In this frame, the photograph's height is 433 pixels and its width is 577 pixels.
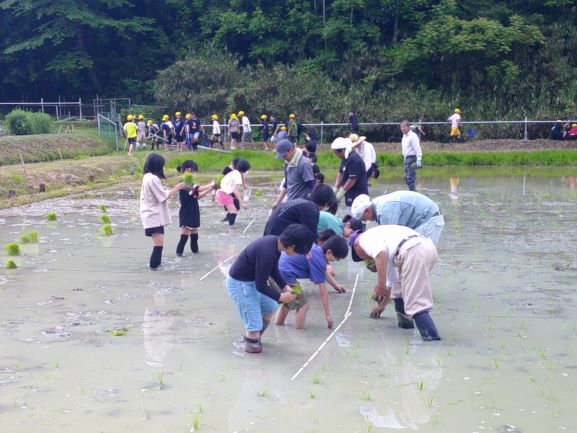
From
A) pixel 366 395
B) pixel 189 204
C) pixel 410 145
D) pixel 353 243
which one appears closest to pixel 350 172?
pixel 189 204

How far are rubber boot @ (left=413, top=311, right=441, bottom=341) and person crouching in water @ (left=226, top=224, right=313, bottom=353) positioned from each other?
4.12ft

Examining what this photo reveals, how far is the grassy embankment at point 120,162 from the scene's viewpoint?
22641 millimetres

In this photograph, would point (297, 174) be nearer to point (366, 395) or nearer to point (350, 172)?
point (350, 172)

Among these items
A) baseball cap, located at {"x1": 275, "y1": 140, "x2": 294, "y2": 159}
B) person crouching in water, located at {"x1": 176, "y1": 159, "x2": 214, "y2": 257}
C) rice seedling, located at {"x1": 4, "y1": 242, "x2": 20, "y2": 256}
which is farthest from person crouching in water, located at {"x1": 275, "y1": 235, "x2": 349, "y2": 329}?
rice seedling, located at {"x1": 4, "y1": 242, "x2": 20, "y2": 256}

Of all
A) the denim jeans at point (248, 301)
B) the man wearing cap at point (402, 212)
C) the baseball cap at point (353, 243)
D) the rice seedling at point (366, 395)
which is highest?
the man wearing cap at point (402, 212)

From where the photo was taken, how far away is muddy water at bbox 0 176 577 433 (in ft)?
20.8

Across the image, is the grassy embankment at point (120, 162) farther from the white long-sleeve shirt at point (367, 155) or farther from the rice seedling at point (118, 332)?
the rice seedling at point (118, 332)

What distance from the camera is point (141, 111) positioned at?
42656 millimetres

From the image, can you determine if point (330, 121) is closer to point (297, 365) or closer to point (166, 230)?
point (166, 230)

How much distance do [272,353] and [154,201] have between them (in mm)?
4085

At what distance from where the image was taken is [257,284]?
761 centimetres

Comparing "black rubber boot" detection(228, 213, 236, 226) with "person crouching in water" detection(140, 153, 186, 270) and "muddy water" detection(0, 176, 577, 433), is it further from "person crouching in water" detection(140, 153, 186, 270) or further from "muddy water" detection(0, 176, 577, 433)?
"person crouching in water" detection(140, 153, 186, 270)

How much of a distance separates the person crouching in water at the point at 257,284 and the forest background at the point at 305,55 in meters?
30.7

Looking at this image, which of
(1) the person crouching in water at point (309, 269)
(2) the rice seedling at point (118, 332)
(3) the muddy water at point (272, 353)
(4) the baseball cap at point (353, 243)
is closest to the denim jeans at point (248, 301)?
(3) the muddy water at point (272, 353)
